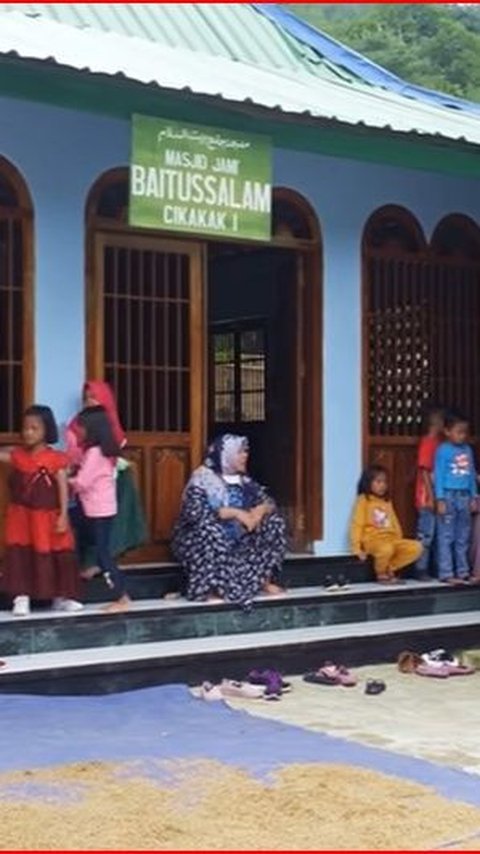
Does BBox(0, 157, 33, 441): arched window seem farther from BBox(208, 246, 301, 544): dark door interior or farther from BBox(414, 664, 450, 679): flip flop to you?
→ BBox(414, 664, 450, 679): flip flop

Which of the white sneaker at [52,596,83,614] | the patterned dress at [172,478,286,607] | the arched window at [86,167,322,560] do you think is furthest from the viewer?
the arched window at [86,167,322,560]

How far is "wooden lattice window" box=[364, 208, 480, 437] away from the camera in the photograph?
10484 millimetres

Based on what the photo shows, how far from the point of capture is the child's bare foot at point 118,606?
8211 mm

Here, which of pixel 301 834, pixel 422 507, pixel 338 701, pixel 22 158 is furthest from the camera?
pixel 422 507

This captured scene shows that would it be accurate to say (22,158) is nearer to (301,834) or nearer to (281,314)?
Answer: (281,314)

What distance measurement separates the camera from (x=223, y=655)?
26.4 ft

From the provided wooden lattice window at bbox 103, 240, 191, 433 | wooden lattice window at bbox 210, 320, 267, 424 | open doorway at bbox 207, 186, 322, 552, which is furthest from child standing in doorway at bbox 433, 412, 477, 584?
wooden lattice window at bbox 210, 320, 267, 424

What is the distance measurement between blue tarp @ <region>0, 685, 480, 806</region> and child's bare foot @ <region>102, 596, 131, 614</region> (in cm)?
76

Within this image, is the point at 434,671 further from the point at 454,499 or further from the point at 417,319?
the point at 417,319

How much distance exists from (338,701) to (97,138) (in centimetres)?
391

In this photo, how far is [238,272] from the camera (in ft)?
41.0

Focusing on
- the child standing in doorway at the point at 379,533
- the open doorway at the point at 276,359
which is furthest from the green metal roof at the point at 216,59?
the child standing in doorway at the point at 379,533

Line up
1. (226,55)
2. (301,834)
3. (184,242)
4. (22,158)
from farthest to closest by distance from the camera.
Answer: (226,55), (184,242), (22,158), (301,834)

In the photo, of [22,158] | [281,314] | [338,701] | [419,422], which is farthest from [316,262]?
[338,701]
